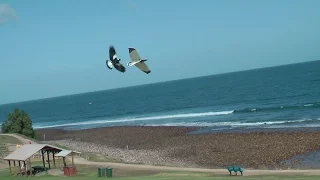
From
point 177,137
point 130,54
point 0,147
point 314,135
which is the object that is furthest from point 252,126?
point 130,54

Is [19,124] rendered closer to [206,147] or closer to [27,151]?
[206,147]

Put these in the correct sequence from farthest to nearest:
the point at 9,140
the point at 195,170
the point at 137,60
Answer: the point at 9,140 < the point at 195,170 < the point at 137,60

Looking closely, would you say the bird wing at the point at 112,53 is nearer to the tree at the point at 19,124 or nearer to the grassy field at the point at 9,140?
the grassy field at the point at 9,140

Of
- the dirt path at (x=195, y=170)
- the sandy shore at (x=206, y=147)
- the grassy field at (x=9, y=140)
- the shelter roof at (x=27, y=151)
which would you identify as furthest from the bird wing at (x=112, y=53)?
the grassy field at (x=9, y=140)

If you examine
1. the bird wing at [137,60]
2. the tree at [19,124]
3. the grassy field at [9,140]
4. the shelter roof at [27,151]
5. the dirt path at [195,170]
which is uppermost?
the tree at [19,124]

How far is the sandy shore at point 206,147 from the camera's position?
41.6 m

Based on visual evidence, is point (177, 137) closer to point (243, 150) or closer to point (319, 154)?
point (243, 150)

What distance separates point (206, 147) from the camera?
50344 millimetres

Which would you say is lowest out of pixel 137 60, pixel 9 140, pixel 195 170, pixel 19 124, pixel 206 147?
pixel 195 170

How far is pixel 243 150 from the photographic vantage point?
150 feet

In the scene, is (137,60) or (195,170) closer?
(137,60)

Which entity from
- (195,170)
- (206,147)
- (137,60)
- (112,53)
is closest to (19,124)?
(206,147)

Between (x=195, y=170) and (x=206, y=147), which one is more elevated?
(x=206, y=147)

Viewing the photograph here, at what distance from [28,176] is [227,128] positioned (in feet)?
121
